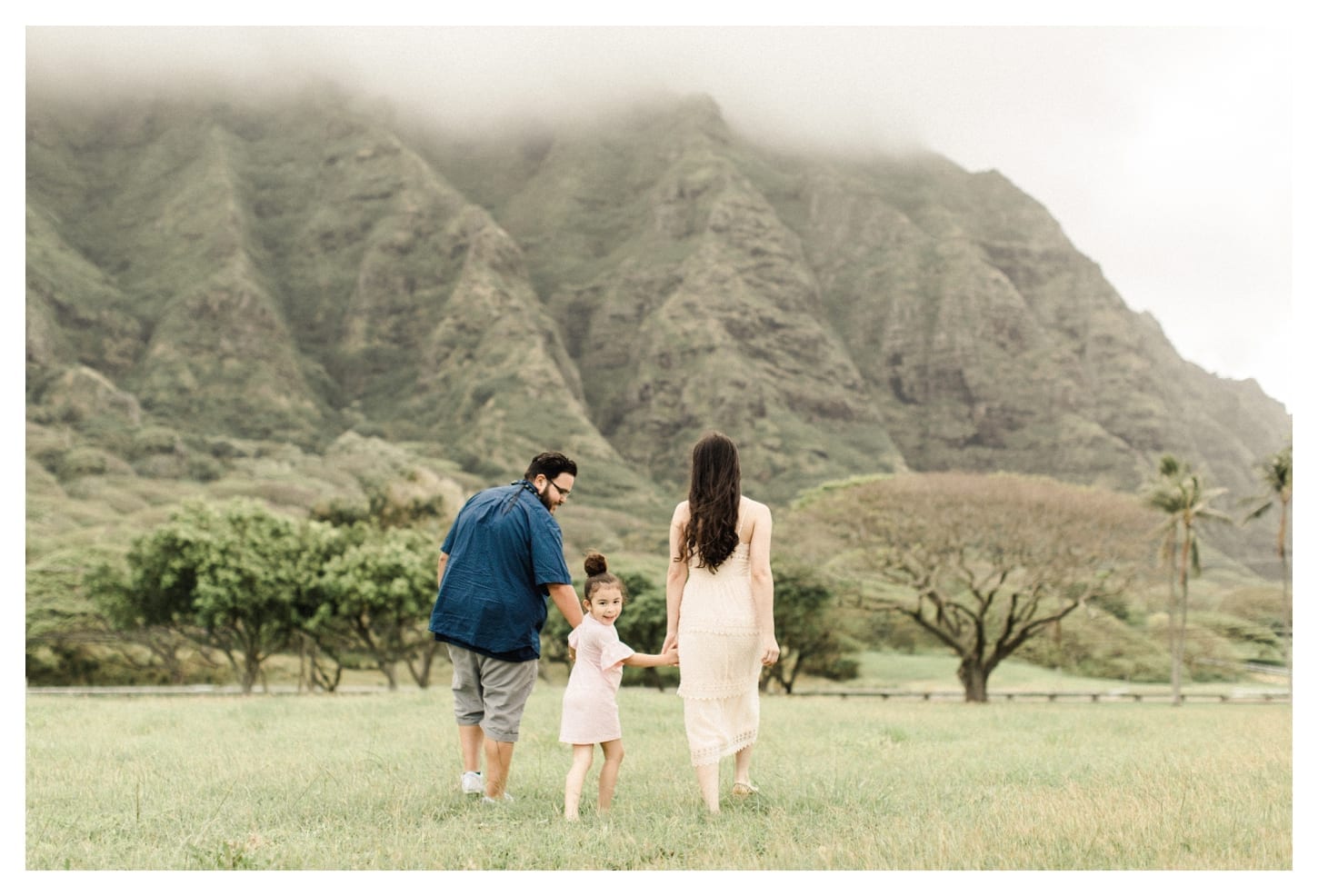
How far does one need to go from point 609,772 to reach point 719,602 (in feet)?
3.99

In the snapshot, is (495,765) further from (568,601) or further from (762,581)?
(762,581)

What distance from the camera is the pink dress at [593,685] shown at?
19.8 ft

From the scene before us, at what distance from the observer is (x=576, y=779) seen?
232 inches

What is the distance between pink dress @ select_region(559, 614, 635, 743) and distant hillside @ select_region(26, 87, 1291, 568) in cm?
11112

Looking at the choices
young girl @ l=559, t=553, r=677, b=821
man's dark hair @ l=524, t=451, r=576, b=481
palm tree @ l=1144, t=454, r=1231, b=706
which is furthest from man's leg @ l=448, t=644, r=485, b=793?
palm tree @ l=1144, t=454, r=1231, b=706

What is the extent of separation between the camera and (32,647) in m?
50.9

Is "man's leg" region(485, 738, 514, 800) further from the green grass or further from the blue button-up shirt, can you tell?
Answer: the blue button-up shirt

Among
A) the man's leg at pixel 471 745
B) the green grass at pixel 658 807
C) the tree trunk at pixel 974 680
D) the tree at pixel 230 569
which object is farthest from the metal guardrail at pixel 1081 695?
the man's leg at pixel 471 745

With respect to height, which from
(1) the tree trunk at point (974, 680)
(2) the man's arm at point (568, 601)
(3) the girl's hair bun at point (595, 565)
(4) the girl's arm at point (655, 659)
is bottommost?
(1) the tree trunk at point (974, 680)

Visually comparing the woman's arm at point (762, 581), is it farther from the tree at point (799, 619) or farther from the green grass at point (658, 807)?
the tree at point (799, 619)

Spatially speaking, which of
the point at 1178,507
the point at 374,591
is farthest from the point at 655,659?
the point at 1178,507

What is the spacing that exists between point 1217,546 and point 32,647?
470ft

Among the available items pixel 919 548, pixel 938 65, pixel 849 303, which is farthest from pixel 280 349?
pixel 919 548

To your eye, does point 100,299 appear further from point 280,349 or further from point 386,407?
point 386,407
